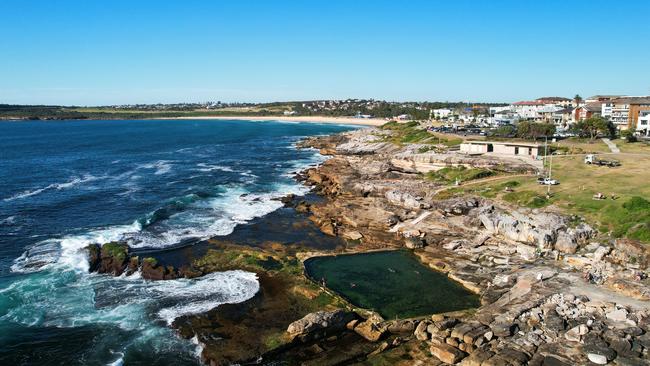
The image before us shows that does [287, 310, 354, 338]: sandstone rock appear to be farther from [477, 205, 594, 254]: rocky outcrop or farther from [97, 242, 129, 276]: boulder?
[477, 205, 594, 254]: rocky outcrop

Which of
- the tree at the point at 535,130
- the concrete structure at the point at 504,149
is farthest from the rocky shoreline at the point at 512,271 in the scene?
the tree at the point at 535,130

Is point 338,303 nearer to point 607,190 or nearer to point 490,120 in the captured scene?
point 607,190

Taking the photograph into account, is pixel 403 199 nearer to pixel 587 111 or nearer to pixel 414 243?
pixel 414 243

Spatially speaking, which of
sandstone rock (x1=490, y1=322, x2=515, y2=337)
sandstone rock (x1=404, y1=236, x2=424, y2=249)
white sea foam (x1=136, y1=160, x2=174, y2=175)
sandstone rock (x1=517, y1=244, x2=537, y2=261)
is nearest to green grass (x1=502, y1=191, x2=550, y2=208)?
sandstone rock (x1=517, y1=244, x2=537, y2=261)

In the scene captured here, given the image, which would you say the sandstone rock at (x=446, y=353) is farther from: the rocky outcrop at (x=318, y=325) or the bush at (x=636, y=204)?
the bush at (x=636, y=204)

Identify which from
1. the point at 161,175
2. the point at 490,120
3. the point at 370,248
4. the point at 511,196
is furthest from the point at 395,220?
the point at 490,120
